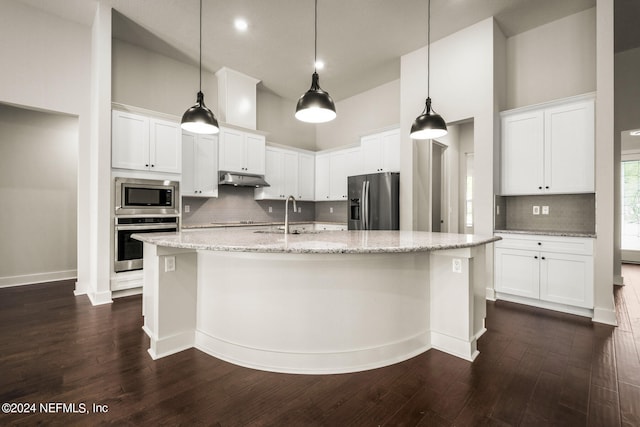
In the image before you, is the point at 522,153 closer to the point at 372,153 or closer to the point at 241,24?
the point at 372,153

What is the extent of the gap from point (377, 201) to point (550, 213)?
2349mm

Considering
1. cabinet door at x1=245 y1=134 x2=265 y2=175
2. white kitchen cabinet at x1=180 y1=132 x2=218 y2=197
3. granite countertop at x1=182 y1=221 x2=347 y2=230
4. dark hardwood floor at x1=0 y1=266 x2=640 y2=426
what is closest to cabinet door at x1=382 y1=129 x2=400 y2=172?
granite countertop at x1=182 y1=221 x2=347 y2=230

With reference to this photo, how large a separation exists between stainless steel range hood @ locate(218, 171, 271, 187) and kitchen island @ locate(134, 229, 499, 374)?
8.82ft

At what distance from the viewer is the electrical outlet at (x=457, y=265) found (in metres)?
2.32

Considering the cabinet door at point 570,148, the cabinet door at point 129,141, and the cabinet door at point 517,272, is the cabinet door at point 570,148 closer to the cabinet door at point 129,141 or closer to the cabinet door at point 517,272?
the cabinet door at point 517,272

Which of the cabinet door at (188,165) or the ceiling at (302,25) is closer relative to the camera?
the ceiling at (302,25)

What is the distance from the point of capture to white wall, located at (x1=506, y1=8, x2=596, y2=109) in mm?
3682

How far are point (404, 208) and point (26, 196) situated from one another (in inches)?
237

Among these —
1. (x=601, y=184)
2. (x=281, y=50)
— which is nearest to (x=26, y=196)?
(x=281, y=50)

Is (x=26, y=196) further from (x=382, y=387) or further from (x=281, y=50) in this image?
(x=382, y=387)

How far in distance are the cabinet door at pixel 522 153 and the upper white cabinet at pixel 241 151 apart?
3992 mm

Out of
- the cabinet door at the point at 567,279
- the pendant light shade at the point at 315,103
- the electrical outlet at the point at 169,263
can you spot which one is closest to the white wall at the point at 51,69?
the electrical outlet at the point at 169,263

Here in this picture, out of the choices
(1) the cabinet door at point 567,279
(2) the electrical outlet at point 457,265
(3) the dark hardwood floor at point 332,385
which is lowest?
(3) the dark hardwood floor at point 332,385

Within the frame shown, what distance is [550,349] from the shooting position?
244 centimetres
